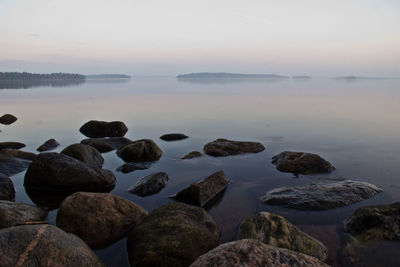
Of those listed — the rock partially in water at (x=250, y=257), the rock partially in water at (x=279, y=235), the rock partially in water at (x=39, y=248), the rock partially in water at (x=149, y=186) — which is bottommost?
the rock partially in water at (x=149, y=186)

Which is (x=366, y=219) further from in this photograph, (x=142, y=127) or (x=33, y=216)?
(x=142, y=127)

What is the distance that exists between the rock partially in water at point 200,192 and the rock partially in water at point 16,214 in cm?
429

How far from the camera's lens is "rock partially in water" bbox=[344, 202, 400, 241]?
7.28 meters

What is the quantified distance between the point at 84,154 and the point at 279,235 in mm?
9305

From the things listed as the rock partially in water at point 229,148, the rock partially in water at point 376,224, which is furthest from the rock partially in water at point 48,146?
the rock partially in water at point 376,224

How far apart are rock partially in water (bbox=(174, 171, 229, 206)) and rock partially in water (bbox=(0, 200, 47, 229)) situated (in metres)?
4.29

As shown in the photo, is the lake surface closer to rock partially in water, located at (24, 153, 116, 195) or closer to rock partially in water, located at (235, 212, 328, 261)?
rock partially in water, located at (235, 212, 328, 261)

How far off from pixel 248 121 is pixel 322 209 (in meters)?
21.5


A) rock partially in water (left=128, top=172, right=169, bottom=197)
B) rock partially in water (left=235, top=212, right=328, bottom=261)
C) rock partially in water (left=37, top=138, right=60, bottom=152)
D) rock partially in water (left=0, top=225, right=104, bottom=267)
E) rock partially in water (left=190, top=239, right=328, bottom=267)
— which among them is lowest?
rock partially in water (left=37, top=138, right=60, bottom=152)

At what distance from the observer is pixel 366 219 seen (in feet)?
25.0

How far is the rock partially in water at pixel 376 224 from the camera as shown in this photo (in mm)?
7282

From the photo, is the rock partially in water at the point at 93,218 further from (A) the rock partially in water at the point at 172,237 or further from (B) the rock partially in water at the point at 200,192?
(B) the rock partially in water at the point at 200,192

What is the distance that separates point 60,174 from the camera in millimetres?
10250

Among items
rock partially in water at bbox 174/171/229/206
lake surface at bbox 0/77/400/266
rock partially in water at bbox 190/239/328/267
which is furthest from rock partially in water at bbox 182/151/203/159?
rock partially in water at bbox 190/239/328/267
